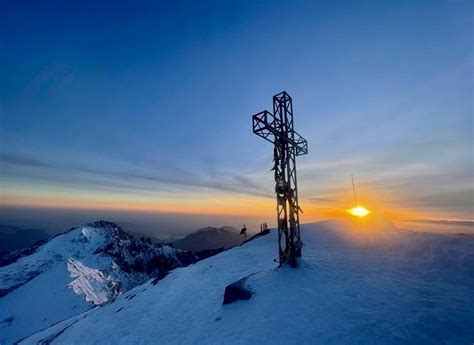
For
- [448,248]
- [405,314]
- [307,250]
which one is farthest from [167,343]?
[448,248]

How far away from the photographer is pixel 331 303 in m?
12.7

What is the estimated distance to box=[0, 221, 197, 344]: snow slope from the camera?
84.8 meters

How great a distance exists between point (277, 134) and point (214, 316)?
12.6 metres

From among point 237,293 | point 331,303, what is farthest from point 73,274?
point 331,303

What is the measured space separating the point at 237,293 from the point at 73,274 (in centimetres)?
12142

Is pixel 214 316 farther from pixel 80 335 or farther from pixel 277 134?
pixel 80 335

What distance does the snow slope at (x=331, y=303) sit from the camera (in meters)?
10.6

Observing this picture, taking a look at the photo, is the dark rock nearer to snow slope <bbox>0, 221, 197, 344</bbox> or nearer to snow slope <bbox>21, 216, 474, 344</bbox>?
snow slope <bbox>21, 216, 474, 344</bbox>

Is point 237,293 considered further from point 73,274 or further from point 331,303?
point 73,274

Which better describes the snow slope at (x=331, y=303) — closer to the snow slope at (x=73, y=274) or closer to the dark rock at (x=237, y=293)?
the dark rock at (x=237, y=293)

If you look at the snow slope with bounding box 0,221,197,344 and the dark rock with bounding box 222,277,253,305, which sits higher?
the dark rock with bounding box 222,277,253,305

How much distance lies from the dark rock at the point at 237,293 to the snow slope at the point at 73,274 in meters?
17.5

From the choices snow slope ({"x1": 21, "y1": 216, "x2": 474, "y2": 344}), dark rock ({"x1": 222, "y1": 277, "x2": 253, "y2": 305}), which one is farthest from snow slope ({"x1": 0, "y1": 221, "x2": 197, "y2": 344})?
dark rock ({"x1": 222, "y1": 277, "x2": 253, "y2": 305})

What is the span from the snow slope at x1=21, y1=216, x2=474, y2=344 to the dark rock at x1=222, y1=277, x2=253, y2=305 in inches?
16.4
